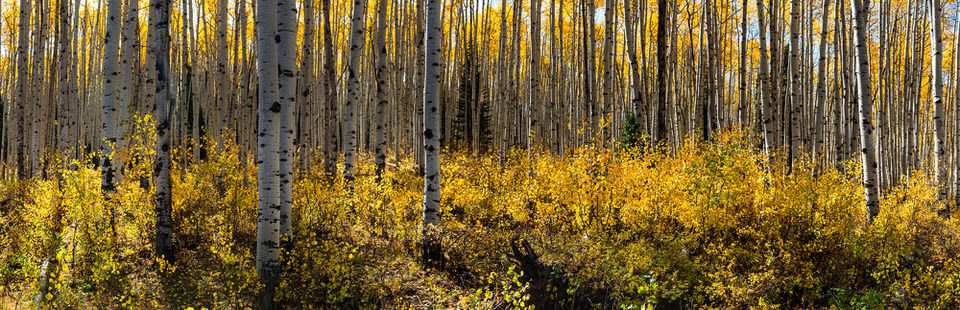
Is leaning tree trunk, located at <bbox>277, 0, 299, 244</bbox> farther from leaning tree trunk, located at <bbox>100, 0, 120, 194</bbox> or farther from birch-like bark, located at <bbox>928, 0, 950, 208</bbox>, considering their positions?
birch-like bark, located at <bbox>928, 0, 950, 208</bbox>

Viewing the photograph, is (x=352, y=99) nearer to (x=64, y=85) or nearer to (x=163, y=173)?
(x=163, y=173)

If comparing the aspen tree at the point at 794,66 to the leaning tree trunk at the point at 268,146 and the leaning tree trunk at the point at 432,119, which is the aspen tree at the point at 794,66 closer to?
the leaning tree trunk at the point at 432,119

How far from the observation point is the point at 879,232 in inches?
194

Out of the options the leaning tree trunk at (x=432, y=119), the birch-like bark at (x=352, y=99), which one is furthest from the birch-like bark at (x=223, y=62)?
the leaning tree trunk at (x=432, y=119)

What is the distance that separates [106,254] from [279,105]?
2.08 m

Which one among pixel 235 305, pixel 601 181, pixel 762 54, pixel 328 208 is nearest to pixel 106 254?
pixel 235 305

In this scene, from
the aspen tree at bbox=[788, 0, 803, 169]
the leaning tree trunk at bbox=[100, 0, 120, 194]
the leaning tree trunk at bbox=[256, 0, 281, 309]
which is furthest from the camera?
the aspen tree at bbox=[788, 0, 803, 169]

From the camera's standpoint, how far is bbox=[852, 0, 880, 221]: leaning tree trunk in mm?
6105

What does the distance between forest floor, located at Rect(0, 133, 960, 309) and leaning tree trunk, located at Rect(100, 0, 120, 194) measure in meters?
0.24

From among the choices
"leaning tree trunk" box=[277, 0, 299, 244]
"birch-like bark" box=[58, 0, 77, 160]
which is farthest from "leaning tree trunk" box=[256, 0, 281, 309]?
"birch-like bark" box=[58, 0, 77, 160]

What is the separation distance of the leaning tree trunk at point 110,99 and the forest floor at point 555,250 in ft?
0.79

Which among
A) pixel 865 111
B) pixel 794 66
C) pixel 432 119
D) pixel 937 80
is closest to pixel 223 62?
pixel 432 119

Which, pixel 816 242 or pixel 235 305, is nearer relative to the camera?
pixel 235 305

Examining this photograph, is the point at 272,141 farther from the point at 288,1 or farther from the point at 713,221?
the point at 713,221
